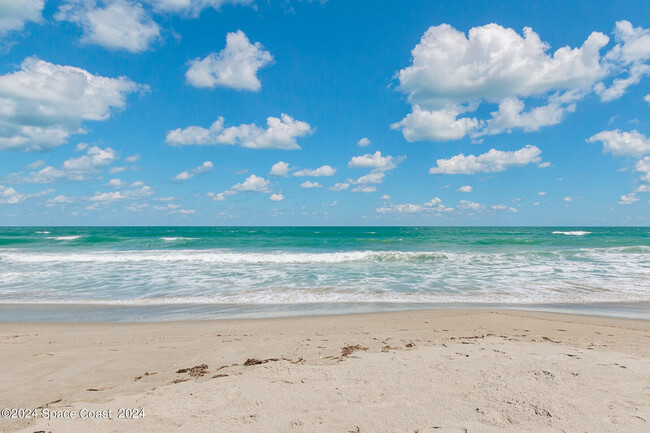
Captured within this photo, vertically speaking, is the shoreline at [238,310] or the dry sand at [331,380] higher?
the dry sand at [331,380]

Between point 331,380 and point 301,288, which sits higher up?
point 331,380

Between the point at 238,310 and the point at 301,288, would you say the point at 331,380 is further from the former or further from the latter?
the point at 301,288

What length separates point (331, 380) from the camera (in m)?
3.73

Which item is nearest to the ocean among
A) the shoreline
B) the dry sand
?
the shoreline

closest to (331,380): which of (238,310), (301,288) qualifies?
(238,310)

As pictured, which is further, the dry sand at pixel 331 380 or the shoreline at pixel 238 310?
the shoreline at pixel 238 310

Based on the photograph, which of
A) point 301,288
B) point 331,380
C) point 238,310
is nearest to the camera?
point 331,380

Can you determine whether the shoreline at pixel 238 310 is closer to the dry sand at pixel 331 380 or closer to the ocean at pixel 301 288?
the ocean at pixel 301 288

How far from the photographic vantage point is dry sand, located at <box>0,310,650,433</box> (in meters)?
2.88

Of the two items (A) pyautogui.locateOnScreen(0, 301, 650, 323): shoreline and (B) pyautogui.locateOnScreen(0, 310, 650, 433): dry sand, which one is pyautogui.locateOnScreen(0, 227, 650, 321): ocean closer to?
(A) pyautogui.locateOnScreen(0, 301, 650, 323): shoreline

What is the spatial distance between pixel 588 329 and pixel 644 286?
25.5 feet

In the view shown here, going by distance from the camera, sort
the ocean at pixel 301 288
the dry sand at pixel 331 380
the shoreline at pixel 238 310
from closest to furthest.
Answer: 1. the dry sand at pixel 331 380
2. the shoreline at pixel 238 310
3. the ocean at pixel 301 288

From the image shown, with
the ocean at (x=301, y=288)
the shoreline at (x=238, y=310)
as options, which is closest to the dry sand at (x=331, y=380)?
the shoreline at (x=238, y=310)

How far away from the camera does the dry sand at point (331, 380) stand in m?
2.88
